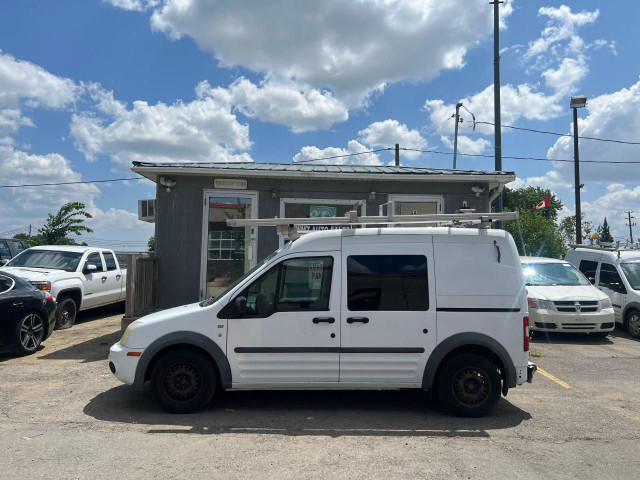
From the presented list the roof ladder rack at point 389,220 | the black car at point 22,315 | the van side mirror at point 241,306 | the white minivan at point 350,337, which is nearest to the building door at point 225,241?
the black car at point 22,315

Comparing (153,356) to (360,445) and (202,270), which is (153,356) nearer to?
(360,445)

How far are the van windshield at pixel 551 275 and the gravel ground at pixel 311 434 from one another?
4337 mm

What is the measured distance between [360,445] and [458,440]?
0.98 m

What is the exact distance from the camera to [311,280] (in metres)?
5.42

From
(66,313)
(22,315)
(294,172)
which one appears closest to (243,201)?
(294,172)

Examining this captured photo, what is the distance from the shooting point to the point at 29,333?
26.2 feet

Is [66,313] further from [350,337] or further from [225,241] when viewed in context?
[350,337]

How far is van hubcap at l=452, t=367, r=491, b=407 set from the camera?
5.30 metres

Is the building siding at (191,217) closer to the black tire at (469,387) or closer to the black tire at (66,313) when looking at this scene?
the black tire at (66,313)

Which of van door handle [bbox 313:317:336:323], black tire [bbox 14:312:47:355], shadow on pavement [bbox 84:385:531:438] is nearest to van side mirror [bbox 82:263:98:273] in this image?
black tire [bbox 14:312:47:355]

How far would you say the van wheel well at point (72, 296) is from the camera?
10.3m

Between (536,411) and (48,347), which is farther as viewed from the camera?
(48,347)

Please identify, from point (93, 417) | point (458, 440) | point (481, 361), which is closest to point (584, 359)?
point (481, 361)

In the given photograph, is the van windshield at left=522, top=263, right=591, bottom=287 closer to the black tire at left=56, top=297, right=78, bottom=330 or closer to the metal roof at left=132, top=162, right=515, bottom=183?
the metal roof at left=132, top=162, right=515, bottom=183
